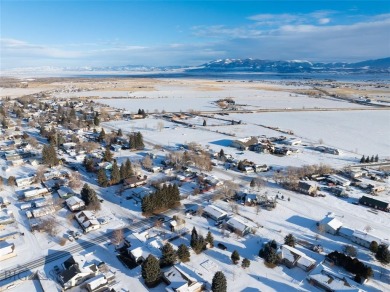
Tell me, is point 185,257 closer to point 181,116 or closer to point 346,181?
point 346,181

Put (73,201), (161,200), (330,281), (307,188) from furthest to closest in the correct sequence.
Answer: (307,188), (73,201), (161,200), (330,281)

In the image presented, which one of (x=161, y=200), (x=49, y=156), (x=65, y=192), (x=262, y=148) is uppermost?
(x=49, y=156)

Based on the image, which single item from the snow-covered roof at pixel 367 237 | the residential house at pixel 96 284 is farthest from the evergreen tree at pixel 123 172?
the snow-covered roof at pixel 367 237

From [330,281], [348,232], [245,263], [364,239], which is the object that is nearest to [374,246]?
[364,239]

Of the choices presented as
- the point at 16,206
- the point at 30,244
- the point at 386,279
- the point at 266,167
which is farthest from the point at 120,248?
the point at 266,167

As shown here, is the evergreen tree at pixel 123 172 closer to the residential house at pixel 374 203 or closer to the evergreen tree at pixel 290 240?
the evergreen tree at pixel 290 240

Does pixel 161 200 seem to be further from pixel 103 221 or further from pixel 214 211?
pixel 103 221
